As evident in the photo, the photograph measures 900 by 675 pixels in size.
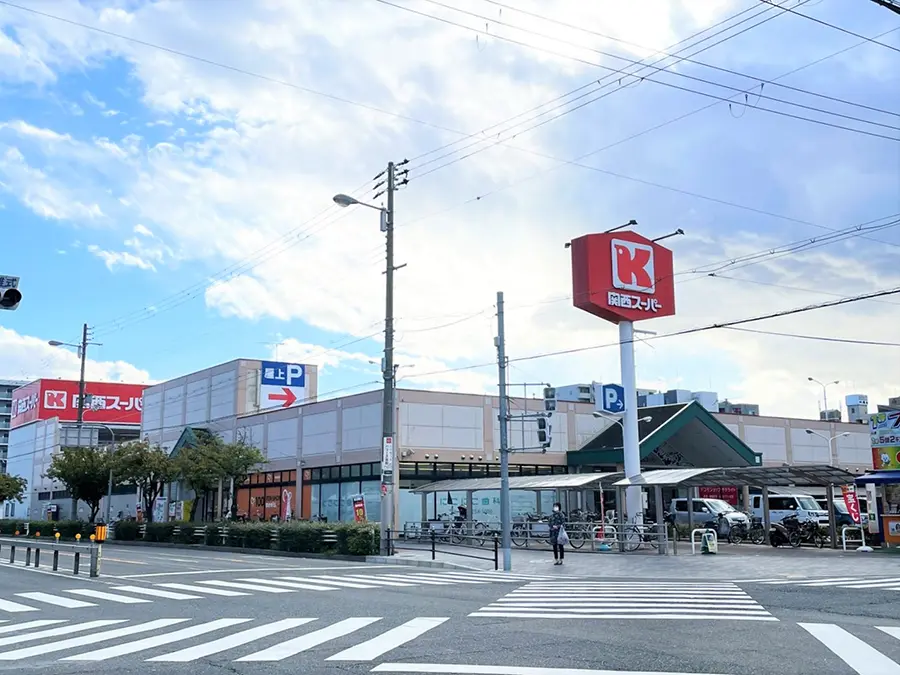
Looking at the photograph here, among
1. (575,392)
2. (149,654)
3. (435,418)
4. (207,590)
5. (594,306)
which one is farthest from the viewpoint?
(575,392)

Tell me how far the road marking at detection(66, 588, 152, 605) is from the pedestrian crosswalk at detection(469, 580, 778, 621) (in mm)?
7030

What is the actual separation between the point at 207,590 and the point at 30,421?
81290 millimetres

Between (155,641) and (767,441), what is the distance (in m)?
50.7

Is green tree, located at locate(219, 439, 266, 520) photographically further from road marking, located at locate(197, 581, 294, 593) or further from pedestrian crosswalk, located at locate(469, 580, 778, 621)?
pedestrian crosswalk, located at locate(469, 580, 778, 621)

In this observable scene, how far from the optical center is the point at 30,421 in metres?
91.4

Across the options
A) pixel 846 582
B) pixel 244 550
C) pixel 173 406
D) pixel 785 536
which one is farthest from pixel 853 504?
pixel 173 406

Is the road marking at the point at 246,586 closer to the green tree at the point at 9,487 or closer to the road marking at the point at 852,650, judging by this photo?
the road marking at the point at 852,650

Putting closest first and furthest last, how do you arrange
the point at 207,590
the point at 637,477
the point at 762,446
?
the point at 207,590, the point at 637,477, the point at 762,446

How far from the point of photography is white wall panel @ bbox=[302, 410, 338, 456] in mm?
47438

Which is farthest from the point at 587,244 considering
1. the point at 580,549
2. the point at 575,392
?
the point at 575,392

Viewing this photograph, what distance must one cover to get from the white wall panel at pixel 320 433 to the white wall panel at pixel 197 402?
44.6ft

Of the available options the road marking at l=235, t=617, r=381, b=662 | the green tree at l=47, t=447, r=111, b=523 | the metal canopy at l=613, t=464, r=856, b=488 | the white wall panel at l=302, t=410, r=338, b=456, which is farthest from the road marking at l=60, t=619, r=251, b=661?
the green tree at l=47, t=447, r=111, b=523

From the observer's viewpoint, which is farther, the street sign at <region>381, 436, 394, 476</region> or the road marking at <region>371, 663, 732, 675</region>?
the street sign at <region>381, 436, 394, 476</region>

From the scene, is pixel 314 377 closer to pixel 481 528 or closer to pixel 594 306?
pixel 481 528
